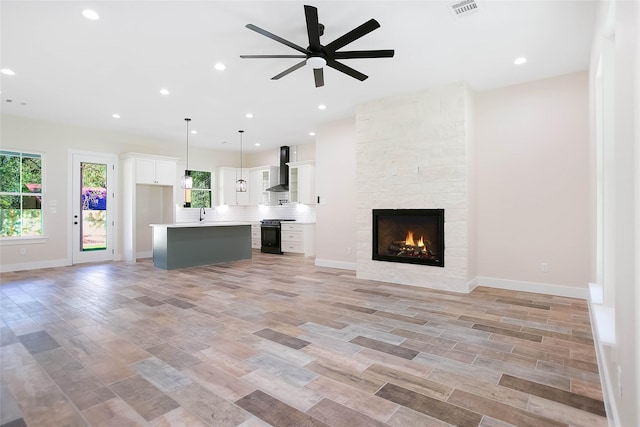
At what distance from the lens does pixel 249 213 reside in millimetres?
10805

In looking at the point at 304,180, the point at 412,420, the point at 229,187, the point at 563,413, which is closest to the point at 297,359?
the point at 412,420

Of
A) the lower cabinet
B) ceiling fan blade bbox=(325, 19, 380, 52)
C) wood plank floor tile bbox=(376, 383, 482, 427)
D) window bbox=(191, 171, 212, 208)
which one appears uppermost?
ceiling fan blade bbox=(325, 19, 380, 52)

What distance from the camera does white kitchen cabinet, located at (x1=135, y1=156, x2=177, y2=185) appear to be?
7812 mm

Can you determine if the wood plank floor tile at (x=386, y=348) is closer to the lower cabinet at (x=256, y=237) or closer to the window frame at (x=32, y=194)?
the window frame at (x=32, y=194)

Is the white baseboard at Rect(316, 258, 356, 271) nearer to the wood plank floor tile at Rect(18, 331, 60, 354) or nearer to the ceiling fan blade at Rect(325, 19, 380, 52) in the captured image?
the ceiling fan blade at Rect(325, 19, 380, 52)

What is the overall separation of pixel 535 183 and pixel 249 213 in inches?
322

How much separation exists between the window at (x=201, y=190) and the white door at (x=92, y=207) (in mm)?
2158

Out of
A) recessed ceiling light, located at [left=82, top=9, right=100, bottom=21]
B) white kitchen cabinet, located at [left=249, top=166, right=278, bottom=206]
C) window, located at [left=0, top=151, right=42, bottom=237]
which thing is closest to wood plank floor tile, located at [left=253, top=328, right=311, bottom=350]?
recessed ceiling light, located at [left=82, top=9, right=100, bottom=21]

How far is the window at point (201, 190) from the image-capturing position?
31.4ft

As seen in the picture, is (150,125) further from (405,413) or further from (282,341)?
(405,413)

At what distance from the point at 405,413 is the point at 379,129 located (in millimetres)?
4475

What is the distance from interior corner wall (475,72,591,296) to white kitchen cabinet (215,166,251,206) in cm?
712

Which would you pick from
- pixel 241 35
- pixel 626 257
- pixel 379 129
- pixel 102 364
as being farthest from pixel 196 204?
pixel 626 257

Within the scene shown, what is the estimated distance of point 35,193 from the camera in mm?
6680
